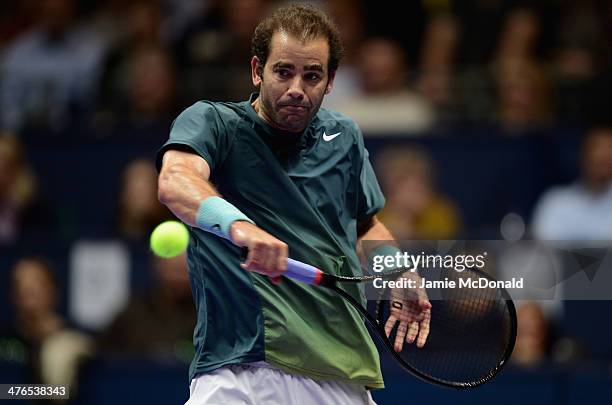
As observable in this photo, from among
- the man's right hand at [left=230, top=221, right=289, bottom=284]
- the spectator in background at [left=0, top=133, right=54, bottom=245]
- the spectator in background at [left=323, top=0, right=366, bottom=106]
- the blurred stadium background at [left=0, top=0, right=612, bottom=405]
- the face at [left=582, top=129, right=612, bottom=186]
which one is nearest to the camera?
the man's right hand at [left=230, top=221, right=289, bottom=284]

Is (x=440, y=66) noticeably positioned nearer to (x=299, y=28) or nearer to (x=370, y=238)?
(x=370, y=238)

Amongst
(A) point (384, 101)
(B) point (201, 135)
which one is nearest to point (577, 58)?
(A) point (384, 101)

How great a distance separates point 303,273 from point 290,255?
41cm

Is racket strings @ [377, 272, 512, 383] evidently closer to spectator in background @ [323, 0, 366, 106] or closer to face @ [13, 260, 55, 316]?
face @ [13, 260, 55, 316]

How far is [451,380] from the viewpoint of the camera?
15.6 ft

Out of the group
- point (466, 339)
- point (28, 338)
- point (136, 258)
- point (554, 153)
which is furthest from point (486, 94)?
point (466, 339)

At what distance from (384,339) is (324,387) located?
0.30m

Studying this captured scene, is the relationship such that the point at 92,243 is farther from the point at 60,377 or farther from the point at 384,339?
the point at 384,339

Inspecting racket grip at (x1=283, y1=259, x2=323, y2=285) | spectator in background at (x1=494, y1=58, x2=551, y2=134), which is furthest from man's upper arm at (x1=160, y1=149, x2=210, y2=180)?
spectator in background at (x1=494, y1=58, x2=551, y2=134)

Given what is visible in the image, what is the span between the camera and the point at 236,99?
35.1 ft

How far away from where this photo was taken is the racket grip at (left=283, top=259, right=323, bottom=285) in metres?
4.11

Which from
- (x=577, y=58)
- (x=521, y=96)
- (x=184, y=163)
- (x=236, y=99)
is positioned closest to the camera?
(x=184, y=163)

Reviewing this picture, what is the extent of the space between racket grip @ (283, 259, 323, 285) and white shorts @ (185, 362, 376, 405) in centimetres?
46

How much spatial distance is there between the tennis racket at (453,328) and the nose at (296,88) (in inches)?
29.1
